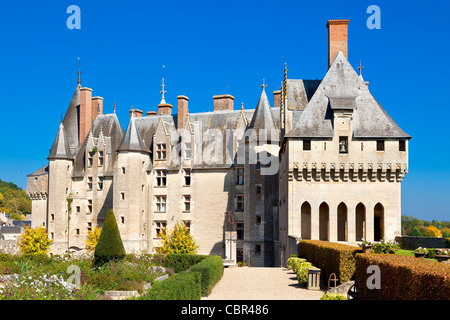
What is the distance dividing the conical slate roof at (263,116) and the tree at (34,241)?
63.5 feet

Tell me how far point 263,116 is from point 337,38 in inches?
340

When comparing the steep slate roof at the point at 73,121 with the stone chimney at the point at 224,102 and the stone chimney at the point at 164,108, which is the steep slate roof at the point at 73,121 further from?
the stone chimney at the point at 224,102

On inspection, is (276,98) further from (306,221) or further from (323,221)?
(306,221)

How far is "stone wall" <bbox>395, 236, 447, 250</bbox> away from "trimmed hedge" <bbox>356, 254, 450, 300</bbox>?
39.8ft

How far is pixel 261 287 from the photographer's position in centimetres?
1972

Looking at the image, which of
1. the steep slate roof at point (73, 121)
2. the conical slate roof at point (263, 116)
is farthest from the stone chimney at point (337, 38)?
the steep slate roof at point (73, 121)

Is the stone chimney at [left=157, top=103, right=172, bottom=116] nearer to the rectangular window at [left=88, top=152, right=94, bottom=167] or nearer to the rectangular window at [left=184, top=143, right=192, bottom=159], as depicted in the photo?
the rectangular window at [left=184, top=143, right=192, bottom=159]

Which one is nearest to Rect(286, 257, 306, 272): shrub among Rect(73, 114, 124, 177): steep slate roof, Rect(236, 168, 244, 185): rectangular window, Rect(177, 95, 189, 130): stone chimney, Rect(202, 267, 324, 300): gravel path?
Rect(202, 267, 324, 300): gravel path

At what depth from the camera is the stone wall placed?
26.1 meters

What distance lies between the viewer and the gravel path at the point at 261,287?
1733 centimetres

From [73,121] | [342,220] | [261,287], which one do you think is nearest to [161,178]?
[73,121]
